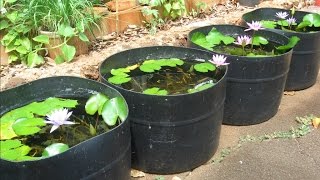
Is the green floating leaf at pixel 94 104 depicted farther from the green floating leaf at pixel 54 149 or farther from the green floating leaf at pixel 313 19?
the green floating leaf at pixel 313 19

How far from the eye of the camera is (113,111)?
71.0 inches

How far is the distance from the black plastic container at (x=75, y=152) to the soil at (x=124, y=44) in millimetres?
354

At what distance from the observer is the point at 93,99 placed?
6.20ft

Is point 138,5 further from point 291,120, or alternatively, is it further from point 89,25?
point 291,120

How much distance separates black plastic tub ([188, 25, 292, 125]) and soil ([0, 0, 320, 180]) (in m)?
0.39

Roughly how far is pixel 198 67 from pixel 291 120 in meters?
0.93

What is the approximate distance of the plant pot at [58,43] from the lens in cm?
248

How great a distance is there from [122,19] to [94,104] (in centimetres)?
142

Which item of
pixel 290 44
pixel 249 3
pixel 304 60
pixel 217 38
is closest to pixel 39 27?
pixel 217 38

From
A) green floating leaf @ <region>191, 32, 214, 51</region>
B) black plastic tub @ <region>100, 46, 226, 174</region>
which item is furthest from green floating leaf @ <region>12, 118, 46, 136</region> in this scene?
green floating leaf @ <region>191, 32, 214, 51</region>

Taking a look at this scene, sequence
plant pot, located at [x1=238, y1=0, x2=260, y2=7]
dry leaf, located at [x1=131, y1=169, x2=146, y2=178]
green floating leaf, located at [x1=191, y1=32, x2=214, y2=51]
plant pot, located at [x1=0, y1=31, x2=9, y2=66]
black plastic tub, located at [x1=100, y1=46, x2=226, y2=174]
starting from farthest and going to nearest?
plant pot, located at [x1=238, y1=0, x2=260, y2=7]
green floating leaf, located at [x1=191, y1=32, x2=214, y2=51]
plant pot, located at [x1=0, y1=31, x2=9, y2=66]
dry leaf, located at [x1=131, y1=169, x2=146, y2=178]
black plastic tub, located at [x1=100, y1=46, x2=226, y2=174]

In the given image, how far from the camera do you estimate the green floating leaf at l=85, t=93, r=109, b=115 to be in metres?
1.88

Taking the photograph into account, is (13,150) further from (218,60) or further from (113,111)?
(218,60)

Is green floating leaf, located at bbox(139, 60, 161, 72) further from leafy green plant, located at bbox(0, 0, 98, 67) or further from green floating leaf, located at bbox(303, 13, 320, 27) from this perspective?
green floating leaf, located at bbox(303, 13, 320, 27)
